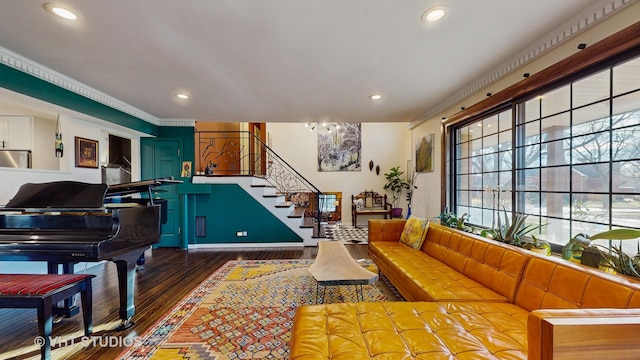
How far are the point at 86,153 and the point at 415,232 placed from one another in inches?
196

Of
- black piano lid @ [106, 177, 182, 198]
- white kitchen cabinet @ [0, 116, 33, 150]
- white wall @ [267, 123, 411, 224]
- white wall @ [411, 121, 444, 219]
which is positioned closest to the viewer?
black piano lid @ [106, 177, 182, 198]

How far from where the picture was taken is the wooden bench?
7.51 meters

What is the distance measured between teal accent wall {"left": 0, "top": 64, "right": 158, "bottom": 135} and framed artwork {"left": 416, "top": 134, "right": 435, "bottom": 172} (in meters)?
5.13

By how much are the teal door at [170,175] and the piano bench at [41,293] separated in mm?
3001

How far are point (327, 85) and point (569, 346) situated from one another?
2.93 meters

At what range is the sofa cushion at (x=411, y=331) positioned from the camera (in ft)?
3.84

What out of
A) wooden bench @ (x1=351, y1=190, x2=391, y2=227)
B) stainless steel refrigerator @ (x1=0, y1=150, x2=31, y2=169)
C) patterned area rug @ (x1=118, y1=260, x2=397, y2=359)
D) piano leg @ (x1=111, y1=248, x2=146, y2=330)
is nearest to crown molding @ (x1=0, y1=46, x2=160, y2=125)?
stainless steel refrigerator @ (x1=0, y1=150, x2=31, y2=169)

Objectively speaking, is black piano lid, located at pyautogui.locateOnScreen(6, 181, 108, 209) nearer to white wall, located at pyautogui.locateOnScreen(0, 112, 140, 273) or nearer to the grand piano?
the grand piano

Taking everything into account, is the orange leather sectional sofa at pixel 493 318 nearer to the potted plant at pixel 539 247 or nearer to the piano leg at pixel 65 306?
the potted plant at pixel 539 247

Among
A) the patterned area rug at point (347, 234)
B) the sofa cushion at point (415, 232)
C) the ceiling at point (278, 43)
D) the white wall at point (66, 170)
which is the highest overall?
the ceiling at point (278, 43)

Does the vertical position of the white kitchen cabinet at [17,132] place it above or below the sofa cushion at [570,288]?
above

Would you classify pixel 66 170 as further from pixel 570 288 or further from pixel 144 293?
pixel 570 288

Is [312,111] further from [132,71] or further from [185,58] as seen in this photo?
[132,71]

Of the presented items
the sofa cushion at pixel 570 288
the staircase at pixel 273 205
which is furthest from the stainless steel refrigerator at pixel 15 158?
the sofa cushion at pixel 570 288
